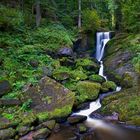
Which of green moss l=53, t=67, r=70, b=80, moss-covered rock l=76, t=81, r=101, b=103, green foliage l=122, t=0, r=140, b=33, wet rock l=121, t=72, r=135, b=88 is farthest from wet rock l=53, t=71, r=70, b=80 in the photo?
green foliage l=122, t=0, r=140, b=33

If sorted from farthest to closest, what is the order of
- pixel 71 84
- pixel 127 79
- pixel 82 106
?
1. pixel 127 79
2. pixel 71 84
3. pixel 82 106

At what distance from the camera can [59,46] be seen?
20.4 m

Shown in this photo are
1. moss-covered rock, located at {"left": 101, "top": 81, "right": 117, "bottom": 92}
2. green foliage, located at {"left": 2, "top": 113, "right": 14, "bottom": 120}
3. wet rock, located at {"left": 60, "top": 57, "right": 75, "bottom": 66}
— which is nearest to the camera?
green foliage, located at {"left": 2, "top": 113, "right": 14, "bottom": 120}

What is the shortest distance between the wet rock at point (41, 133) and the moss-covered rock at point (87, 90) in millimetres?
3330

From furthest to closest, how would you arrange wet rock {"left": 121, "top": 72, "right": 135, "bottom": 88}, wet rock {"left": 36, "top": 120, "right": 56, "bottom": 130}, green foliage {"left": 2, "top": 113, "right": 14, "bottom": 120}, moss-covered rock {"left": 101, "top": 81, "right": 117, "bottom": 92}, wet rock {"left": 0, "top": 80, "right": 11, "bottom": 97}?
moss-covered rock {"left": 101, "top": 81, "right": 117, "bottom": 92}
wet rock {"left": 121, "top": 72, "right": 135, "bottom": 88}
wet rock {"left": 0, "top": 80, "right": 11, "bottom": 97}
green foliage {"left": 2, "top": 113, "right": 14, "bottom": 120}
wet rock {"left": 36, "top": 120, "right": 56, "bottom": 130}

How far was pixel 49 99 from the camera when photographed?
43.2 ft

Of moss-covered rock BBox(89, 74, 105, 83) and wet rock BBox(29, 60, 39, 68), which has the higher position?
wet rock BBox(29, 60, 39, 68)

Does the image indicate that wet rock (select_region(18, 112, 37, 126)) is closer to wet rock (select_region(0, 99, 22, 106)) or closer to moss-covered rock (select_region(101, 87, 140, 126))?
wet rock (select_region(0, 99, 22, 106))

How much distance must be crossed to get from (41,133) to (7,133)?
1.39 metres

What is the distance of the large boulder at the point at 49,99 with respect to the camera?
40.9 feet

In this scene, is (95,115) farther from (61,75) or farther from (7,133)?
(7,133)

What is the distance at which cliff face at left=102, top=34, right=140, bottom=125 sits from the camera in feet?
40.9

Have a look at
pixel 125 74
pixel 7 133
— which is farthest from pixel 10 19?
pixel 7 133

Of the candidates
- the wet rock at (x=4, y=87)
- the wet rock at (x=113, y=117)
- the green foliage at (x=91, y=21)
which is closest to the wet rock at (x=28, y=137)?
the wet rock at (x=4, y=87)
